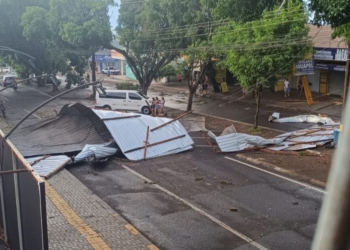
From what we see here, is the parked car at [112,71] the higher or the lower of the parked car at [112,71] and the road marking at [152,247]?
the higher

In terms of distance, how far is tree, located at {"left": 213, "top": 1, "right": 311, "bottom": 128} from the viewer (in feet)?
61.6

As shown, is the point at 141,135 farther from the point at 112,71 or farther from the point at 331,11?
Result: the point at 112,71

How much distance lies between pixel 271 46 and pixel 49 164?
1089cm

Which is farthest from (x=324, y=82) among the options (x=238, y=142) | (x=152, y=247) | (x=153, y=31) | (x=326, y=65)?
(x=152, y=247)

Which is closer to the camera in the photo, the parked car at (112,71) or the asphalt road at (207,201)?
the asphalt road at (207,201)

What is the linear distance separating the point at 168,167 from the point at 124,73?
5093 cm

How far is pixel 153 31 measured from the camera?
2880 centimetres

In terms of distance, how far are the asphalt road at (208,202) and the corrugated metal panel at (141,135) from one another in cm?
79

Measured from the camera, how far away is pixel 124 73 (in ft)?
214

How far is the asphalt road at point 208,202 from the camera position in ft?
31.6

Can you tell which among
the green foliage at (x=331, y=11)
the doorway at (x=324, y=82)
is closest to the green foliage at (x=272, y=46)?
the green foliage at (x=331, y=11)

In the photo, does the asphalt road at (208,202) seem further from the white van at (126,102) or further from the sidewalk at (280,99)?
the sidewalk at (280,99)

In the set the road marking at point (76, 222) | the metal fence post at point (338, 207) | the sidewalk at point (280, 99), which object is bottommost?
the road marking at point (76, 222)

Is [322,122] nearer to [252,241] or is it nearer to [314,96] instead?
[314,96]
